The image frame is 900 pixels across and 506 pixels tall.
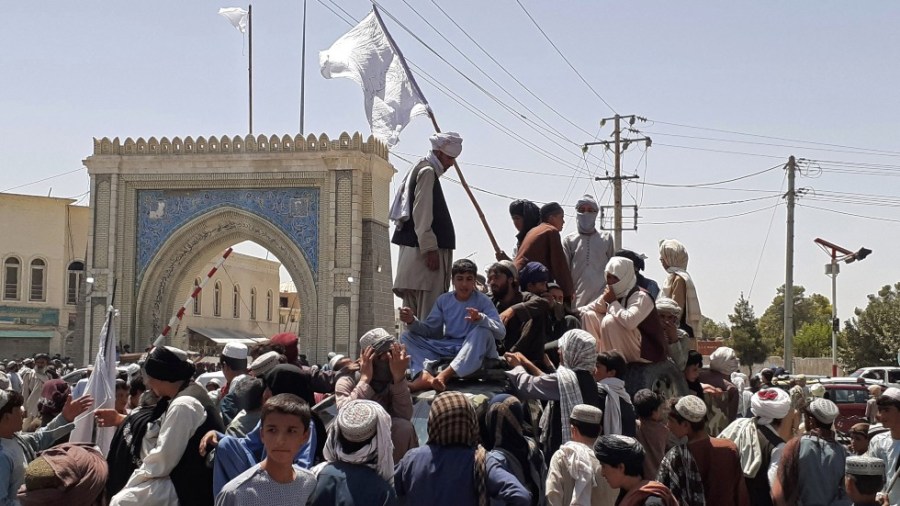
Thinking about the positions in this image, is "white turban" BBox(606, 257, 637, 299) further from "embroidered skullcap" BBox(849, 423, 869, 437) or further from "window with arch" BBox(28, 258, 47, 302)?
"window with arch" BBox(28, 258, 47, 302)

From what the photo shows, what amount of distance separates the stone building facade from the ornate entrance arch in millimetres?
5193

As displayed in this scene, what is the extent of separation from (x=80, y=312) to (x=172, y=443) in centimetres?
2877

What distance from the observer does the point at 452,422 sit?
4.16m

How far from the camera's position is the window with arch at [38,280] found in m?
36.8

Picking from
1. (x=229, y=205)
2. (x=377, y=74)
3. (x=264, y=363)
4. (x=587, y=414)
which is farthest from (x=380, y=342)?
(x=229, y=205)

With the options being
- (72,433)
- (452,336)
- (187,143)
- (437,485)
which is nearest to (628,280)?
(452,336)

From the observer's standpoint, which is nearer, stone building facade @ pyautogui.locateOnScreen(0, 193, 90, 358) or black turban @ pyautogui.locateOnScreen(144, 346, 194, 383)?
black turban @ pyautogui.locateOnScreen(144, 346, 194, 383)

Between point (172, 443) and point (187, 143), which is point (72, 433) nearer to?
point (172, 443)

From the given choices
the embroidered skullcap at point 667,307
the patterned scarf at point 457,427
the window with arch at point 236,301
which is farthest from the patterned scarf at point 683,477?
the window with arch at point 236,301

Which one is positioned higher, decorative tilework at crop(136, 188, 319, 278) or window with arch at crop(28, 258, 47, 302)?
decorative tilework at crop(136, 188, 319, 278)

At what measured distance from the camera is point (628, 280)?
6.49 m

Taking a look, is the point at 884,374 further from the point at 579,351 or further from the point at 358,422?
the point at 358,422

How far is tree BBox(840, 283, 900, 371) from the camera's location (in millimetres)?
38844

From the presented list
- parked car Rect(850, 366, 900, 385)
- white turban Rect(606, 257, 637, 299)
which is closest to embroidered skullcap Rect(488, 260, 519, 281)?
white turban Rect(606, 257, 637, 299)
